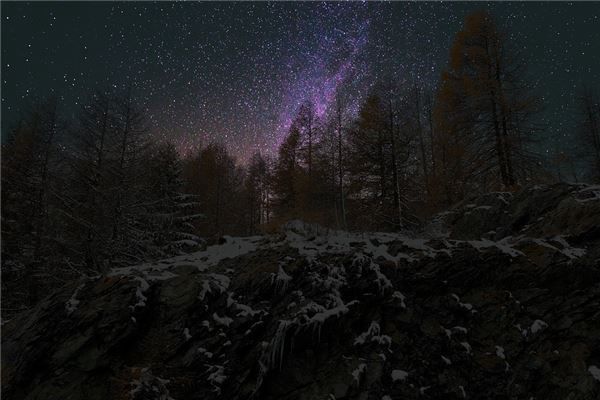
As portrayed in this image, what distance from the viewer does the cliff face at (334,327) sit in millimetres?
5711

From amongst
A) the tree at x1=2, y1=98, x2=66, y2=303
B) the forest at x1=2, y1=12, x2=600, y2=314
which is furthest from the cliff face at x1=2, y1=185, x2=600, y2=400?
the tree at x1=2, y1=98, x2=66, y2=303

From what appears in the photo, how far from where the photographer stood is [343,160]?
66.9ft

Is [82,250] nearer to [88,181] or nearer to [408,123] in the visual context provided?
[88,181]

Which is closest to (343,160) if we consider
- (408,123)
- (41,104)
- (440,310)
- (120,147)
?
(408,123)

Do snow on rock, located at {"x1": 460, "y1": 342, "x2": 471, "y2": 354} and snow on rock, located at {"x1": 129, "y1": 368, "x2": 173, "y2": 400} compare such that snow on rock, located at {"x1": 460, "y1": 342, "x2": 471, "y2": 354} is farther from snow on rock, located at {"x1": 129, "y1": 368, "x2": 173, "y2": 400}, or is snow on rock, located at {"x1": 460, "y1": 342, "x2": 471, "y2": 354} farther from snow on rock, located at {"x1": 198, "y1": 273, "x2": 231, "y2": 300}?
snow on rock, located at {"x1": 129, "y1": 368, "x2": 173, "y2": 400}

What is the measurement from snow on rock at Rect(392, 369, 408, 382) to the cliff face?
2 centimetres

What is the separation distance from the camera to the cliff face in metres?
5.71

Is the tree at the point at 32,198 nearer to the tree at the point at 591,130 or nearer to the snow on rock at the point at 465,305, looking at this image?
the snow on rock at the point at 465,305

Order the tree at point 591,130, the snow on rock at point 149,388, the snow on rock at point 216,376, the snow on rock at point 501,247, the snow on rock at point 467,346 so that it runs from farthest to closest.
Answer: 1. the tree at point 591,130
2. the snow on rock at point 501,247
3. the snow on rock at point 467,346
4. the snow on rock at point 216,376
5. the snow on rock at point 149,388

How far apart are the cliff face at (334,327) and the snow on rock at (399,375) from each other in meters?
0.02

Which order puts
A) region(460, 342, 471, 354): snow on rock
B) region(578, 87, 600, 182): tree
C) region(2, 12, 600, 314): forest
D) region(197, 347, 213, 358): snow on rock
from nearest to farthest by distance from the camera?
region(197, 347, 213, 358): snow on rock, region(460, 342, 471, 354): snow on rock, region(2, 12, 600, 314): forest, region(578, 87, 600, 182): tree

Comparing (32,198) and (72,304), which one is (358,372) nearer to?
(72,304)

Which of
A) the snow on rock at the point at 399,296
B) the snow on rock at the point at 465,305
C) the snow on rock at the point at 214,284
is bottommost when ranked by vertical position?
the snow on rock at the point at 465,305

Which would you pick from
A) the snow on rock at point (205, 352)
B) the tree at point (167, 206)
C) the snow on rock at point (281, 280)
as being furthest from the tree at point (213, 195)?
the snow on rock at point (205, 352)
